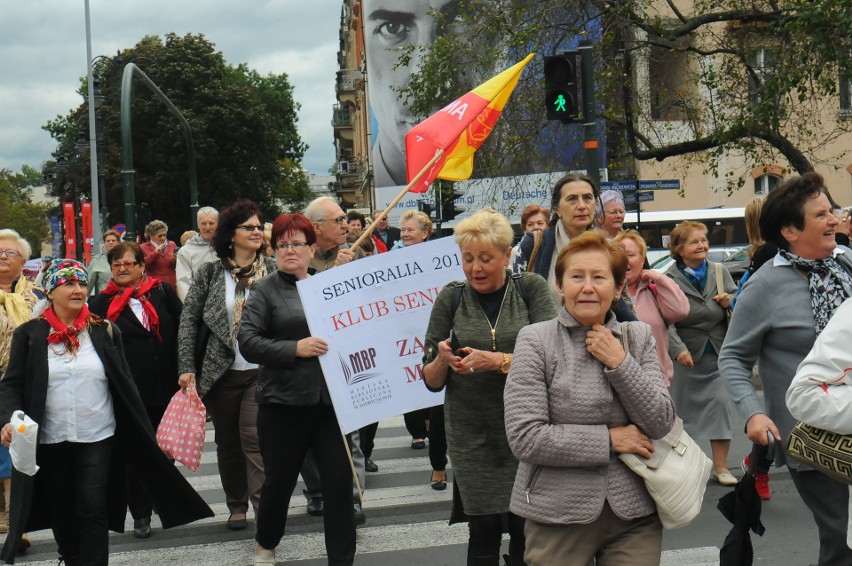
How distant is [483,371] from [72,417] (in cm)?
232

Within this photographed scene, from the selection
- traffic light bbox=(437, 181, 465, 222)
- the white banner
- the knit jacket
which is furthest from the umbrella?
traffic light bbox=(437, 181, 465, 222)

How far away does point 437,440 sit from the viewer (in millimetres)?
7535

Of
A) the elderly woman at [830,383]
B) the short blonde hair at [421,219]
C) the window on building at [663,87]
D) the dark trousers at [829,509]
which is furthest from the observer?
the window on building at [663,87]

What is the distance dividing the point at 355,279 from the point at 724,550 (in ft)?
8.29

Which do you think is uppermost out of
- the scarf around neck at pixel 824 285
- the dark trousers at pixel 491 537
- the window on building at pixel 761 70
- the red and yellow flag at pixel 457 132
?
the window on building at pixel 761 70

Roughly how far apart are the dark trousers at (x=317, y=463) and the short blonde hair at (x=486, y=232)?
5.28 ft

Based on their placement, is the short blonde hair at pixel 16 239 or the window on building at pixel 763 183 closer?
the short blonde hair at pixel 16 239

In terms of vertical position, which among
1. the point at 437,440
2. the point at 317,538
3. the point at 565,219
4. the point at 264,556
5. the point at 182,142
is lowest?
the point at 317,538

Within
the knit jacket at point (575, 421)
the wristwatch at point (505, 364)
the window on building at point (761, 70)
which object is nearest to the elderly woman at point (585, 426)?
the knit jacket at point (575, 421)

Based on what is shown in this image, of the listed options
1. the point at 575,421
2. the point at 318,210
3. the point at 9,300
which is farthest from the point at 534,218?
the point at 575,421

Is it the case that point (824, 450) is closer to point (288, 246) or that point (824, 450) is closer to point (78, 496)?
point (288, 246)

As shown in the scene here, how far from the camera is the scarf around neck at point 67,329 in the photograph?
548 cm

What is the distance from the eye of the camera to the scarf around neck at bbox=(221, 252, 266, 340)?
6.64m

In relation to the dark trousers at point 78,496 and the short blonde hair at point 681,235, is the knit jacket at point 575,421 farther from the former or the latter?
the short blonde hair at point 681,235
